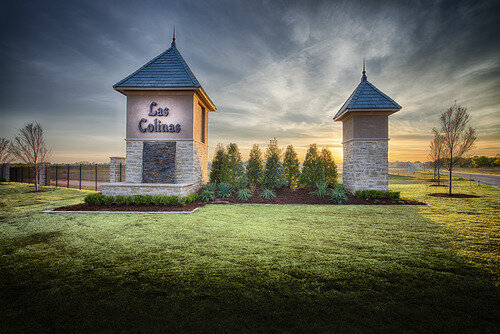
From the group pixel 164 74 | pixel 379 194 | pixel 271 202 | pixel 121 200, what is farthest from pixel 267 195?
pixel 164 74

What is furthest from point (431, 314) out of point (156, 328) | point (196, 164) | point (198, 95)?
point (198, 95)

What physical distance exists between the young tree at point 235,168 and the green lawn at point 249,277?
20.6ft

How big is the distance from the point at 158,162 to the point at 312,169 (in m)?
Answer: 9.20

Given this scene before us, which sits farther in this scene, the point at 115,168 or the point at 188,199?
the point at 115,168

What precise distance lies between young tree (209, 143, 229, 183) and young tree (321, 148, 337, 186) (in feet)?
20.8

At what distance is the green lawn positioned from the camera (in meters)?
2.25

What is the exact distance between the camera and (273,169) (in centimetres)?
1249

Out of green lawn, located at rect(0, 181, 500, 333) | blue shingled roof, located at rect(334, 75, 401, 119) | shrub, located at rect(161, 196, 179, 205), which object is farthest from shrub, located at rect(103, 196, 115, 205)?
blue shingled roof, located at rect(334, 75, 401, 119)

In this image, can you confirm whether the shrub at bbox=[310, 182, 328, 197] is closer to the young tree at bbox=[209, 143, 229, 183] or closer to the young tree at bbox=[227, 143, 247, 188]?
the young tree at bbox=[227, 143, 247, 188]

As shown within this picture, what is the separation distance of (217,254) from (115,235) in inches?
126

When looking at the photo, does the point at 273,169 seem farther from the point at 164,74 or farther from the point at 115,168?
the point at 115,168

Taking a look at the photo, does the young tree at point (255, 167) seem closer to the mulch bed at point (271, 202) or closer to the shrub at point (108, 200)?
the mulch bed at point (271, 202)

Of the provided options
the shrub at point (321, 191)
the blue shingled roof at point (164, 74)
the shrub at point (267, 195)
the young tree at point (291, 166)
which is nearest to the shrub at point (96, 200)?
the blue shingled roof at point (164, 74)

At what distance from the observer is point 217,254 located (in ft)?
13.4
